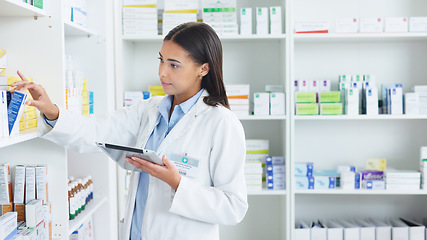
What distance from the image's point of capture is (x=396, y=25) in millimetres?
3441

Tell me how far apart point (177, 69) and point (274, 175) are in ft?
5.97

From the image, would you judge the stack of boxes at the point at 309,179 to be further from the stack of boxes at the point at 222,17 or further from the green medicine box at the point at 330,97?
the stack of boxes at the point at 222,17

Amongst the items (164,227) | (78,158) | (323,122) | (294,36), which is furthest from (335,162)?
(164,227)

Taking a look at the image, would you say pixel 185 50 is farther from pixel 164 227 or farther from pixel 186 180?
pixel 164 227

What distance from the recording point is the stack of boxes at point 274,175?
3490 millimetres

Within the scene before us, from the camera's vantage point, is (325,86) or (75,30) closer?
(75,30)

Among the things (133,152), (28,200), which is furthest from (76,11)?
(133,152)

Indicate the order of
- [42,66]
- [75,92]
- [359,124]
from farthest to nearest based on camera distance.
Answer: [359,124], [75,92], [42,66]

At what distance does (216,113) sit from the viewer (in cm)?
191

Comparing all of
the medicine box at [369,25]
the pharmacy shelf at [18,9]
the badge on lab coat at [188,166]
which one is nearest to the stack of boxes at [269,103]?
the medicine box at [369,25]

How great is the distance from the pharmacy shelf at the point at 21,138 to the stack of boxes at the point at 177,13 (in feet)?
5.55

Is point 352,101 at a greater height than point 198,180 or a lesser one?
greater

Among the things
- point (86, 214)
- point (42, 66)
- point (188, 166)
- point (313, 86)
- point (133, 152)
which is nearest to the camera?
point (133, 152)

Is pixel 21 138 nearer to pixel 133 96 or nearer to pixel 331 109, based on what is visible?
pixel 133 96
